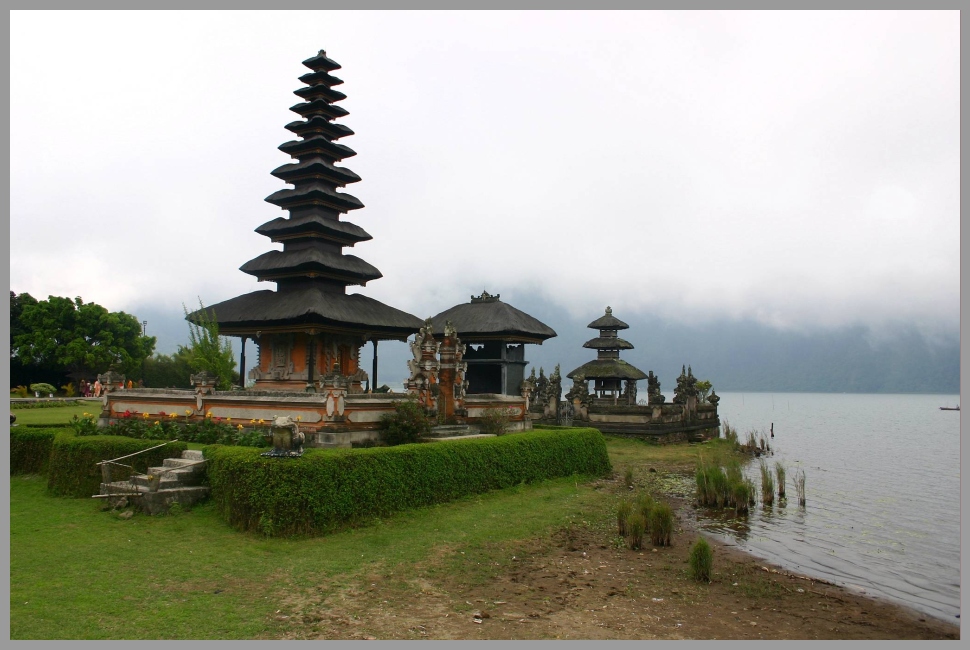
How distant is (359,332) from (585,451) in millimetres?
10471

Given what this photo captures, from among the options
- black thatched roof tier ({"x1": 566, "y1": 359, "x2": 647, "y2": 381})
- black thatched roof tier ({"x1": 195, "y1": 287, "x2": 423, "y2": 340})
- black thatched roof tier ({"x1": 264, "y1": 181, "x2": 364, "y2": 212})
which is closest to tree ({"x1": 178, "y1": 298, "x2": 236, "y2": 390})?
black thatched roof tier ({"x1": 195, "y1": 287, "x2": 423, "y2": 340})

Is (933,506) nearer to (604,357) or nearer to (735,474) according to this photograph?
(735,474)

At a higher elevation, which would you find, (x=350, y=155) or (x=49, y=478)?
(x=350, y=155)

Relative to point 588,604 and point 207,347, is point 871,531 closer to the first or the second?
point 588,604

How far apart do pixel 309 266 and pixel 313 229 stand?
2.02 m

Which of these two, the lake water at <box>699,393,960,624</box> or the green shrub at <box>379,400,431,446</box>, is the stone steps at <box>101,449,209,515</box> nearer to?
the green shrub at <box>379,400,431,446</box>

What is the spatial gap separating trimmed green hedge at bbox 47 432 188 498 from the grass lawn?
1.76ft

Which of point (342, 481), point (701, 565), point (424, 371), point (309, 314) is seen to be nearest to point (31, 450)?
point (309, 314)

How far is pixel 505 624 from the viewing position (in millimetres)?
10336

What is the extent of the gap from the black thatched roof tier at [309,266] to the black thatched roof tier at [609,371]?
21314mm

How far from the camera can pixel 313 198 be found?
30547 mm

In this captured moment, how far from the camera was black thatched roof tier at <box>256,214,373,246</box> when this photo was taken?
29.7 metres

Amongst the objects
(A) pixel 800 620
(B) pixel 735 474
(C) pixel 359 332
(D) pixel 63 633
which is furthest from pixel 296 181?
(A) pixel 800 620

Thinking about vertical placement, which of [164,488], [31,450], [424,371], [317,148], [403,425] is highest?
[317,148]
